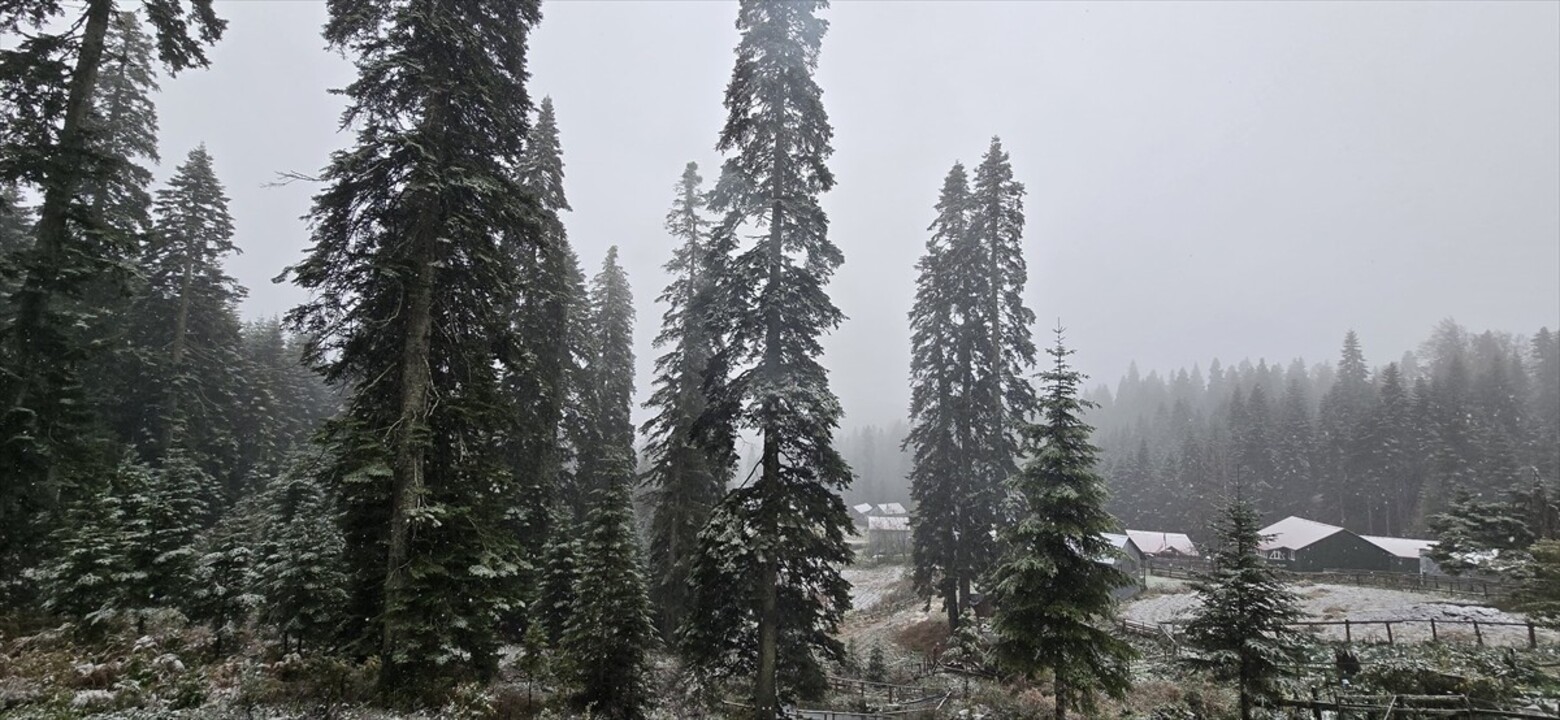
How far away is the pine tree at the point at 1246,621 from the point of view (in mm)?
15312

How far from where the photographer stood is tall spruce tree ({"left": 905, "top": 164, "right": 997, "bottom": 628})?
27.0 metres

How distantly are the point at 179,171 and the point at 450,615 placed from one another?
32713 mm

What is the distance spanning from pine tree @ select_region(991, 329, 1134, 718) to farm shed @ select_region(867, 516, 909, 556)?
192ft

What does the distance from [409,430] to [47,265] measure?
6.83 metres

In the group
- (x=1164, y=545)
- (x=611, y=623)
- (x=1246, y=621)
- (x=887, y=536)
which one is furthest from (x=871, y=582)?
(x=611, y=623)

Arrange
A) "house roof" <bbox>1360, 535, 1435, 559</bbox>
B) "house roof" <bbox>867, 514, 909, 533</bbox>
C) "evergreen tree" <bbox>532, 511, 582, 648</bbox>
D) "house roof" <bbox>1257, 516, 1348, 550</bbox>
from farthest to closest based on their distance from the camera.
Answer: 1. "house roof" <bbox>867, 514, 909, 533</bbox>
2. "house roof" <bbox>1257, 516, 1348, 550</bbox>
3. "house roof" <bbox>1360, 535, 1435, 559</bbox>
4. "evergreen tree" <bbox>532, 511, 582, 648</bbox>

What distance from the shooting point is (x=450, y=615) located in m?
11.1

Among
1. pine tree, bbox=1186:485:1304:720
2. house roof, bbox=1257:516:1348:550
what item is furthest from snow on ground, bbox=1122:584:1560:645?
house roof, bbox=1257:516:1348:550

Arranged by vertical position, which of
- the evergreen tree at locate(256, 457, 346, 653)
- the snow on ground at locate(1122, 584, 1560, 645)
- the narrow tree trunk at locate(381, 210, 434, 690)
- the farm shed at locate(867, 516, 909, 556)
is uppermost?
the narrow tree trunk at locate(381, 210, 434, 690)

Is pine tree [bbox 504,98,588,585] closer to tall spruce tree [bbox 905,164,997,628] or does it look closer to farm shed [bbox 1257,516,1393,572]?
tall spruce tree [bbox 905,164,997,628]

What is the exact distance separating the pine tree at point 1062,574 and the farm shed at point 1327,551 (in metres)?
43.6

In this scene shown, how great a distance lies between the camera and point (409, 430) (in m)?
10.9

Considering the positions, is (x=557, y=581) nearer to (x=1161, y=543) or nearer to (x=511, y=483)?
(x=511, y=483)

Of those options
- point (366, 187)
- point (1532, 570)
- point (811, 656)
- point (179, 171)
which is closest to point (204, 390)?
point (179, 171)
